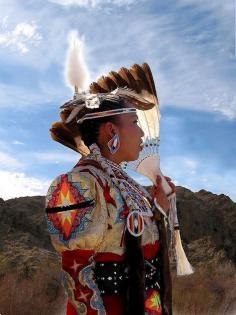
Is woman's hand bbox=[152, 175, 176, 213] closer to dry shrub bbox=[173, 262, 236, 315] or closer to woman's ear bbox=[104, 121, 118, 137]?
woman's ear bbox=[104, 121, 118, 137]

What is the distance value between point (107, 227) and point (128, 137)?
64cm

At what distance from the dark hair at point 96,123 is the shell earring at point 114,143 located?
99 mm

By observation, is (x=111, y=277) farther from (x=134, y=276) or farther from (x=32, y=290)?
(x=32, y=290)

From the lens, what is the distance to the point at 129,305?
3.26 meters

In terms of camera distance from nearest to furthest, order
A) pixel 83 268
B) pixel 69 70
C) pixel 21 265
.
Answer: pixel 83 268
pixel 69 70
pixel 21 265

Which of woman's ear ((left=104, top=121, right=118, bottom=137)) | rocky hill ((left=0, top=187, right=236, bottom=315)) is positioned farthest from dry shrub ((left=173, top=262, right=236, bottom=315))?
woman's ear ((left=104, top=121, right=118, bottom=137))

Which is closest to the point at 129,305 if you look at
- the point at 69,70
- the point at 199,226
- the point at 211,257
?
the point at 69,70

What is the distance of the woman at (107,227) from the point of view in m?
3.21

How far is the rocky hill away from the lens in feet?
35.2

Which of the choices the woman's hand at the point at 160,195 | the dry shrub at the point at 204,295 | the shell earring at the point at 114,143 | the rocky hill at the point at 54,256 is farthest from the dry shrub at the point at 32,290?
the shell earring at the point at 114,143

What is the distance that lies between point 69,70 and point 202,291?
9.54 metres

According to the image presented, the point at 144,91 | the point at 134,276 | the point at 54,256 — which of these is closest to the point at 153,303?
the point at 134,276

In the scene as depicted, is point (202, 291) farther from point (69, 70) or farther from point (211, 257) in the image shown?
point (69, 70)

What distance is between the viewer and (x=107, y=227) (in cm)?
333
